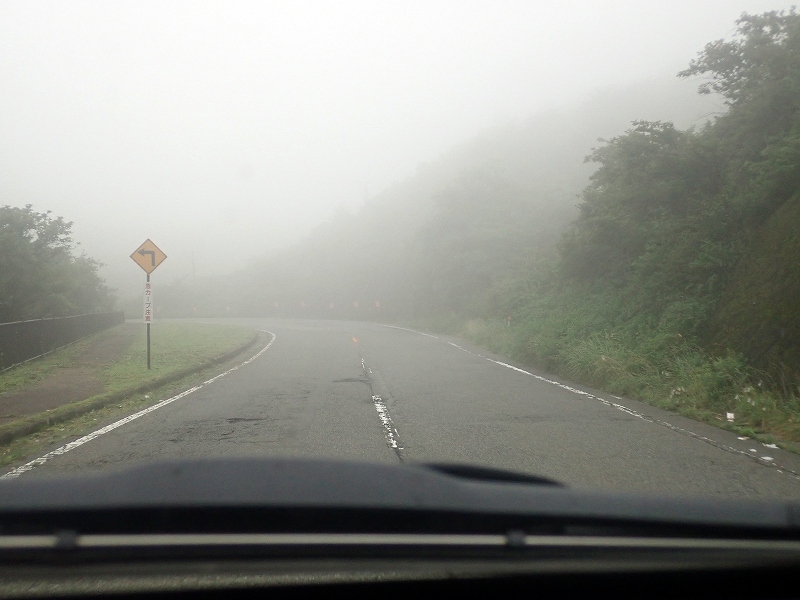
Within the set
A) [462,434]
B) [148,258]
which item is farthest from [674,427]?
[148,258]

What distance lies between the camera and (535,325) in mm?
21906

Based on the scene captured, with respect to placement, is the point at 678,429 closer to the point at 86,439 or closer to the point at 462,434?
the point at 462,434

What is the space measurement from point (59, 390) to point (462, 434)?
807 centimetres

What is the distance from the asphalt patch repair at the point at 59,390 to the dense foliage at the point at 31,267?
5.86 m

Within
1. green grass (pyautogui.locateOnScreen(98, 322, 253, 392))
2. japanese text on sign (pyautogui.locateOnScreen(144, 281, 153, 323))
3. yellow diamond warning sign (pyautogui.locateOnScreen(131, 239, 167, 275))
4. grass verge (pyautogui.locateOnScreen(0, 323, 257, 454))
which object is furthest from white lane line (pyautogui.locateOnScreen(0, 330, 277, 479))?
yellow diamond warning sign (pyautogui.locateOnScreen(131, 239, 167, 275))

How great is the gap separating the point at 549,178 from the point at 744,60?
45419mm

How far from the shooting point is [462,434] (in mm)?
8195

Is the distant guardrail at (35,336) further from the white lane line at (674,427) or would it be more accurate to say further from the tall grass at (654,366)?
the tall grass at (654,366)

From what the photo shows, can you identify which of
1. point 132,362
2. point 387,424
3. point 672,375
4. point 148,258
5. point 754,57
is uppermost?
point 754,57

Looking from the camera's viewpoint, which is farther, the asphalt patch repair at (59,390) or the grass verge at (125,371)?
the asphalt patch repair at (59,390)

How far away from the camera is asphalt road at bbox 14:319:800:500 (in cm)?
636

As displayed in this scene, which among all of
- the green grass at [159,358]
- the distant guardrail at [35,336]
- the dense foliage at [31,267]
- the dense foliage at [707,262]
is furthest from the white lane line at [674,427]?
the dense foliage at [31,267]

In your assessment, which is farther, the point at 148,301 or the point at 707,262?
the point at 148,301

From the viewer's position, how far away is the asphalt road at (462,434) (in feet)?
20.9
